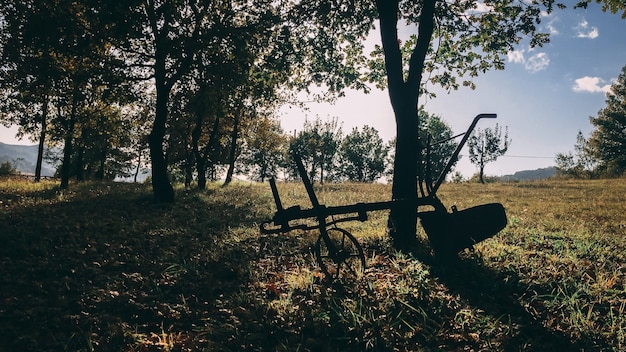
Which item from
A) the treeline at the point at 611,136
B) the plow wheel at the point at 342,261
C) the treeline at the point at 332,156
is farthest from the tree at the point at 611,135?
the plow wheel at the point at 342,261

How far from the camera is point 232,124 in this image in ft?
92.0

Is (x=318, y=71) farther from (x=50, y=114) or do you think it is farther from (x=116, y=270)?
(x=50, y=114)

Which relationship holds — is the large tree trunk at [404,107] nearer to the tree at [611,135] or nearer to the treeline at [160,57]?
the treeline at [160,57]

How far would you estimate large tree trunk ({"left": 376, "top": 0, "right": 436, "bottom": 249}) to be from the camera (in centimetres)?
795

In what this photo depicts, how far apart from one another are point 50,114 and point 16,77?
52.0 ft

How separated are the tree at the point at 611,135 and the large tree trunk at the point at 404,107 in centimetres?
4830

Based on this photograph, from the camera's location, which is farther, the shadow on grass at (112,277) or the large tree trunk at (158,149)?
the large tree trunk at (158,149)

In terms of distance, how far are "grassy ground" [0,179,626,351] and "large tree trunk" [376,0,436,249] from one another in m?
0.63

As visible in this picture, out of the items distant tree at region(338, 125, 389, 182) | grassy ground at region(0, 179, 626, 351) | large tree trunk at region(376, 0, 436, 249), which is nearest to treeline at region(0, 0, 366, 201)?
large tree trunk at region(376, 0, 436, 249)

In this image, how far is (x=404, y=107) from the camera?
26.8 feet

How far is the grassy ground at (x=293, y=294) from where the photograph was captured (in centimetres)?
445

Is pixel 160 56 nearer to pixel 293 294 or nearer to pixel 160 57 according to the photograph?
pixel 160 57

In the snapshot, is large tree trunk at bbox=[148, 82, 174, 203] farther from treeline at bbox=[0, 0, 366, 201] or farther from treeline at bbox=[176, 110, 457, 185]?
treeline at bbox=[176, 110, 457, 185]

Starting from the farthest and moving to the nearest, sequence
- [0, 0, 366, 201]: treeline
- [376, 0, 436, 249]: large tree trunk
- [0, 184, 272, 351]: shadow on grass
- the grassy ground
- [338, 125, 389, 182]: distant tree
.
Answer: [338, 125, 389, 182]: distant tree, [0, 0, 366, 201]: treeline, [376, 0, 436, 249]: large tree trunk, [0, 184, 272, 351]: shadow on grass, the grassy ground
